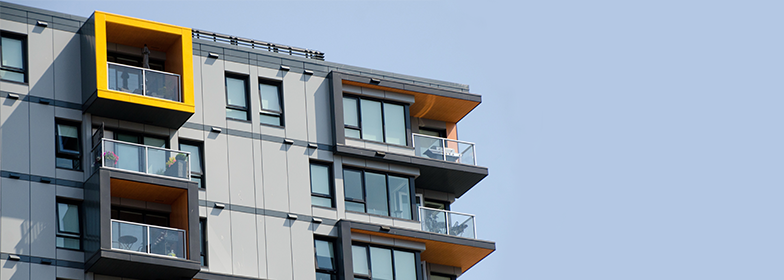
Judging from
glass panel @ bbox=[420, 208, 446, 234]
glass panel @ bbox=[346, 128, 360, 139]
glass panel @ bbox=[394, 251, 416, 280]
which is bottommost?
glass panel @ bbox=[394, 251, 416, 280]

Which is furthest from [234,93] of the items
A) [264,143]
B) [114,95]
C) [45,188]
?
[45,188]

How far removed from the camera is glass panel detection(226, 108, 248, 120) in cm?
4778

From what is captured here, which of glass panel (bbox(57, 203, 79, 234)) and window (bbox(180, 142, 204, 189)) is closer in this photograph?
glass panel (bbox(57, 203, 79, 234))

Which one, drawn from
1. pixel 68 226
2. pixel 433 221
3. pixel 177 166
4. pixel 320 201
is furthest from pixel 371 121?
pixel 68 226

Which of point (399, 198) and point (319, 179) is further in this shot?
point (399, 198)

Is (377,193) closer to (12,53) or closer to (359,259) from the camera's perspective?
(359,259)

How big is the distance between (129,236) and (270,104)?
857 centimetres

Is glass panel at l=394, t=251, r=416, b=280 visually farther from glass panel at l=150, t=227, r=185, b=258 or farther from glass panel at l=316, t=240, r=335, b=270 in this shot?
glass panel at l=150, t=227, r=185, b=258

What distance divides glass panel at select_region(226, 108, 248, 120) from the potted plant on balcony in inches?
134

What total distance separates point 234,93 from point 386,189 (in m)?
6.65

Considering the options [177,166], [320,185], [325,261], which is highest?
[320,185]

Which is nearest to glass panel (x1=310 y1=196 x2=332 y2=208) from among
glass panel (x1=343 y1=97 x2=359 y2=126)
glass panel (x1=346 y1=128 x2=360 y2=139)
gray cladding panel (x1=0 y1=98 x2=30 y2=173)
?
glass panel (x1=346 y1=128 x2=360 y2=139)

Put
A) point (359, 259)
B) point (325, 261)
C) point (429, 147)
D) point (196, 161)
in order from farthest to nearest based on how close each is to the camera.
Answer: point (429, 147)
point (359, 259)
point (325, 261)
point (196, 161)

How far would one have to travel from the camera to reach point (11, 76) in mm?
44281
